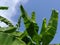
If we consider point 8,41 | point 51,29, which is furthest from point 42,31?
point 8,41

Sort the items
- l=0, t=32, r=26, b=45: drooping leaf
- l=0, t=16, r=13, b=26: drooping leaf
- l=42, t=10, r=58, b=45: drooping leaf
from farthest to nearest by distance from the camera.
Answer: l=0, t=16, r=13, b=26: drooping leaf, l=42, t=10, r=58, b=45: drooping leaf, l=0, t=32, r=26, b=45: drooping leaf

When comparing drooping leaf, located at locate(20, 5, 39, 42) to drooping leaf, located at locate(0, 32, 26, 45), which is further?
drooping leaf, located at locate(20, 5, 39, 42)

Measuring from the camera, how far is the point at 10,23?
4.04m

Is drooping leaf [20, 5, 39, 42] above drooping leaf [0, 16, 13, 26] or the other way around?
above

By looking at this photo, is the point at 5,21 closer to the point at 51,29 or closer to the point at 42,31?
the point at 42,31

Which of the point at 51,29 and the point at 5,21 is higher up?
the point at 51,29

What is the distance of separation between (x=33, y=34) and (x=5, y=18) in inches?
58.9

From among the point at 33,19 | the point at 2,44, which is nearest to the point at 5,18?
the point at 33,19

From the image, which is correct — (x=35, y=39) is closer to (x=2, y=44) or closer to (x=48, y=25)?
(x=48, y=25)

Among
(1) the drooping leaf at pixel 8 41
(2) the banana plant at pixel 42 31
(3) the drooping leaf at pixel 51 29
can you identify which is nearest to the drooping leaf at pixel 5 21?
(2) the banana plant at pixel 42 31

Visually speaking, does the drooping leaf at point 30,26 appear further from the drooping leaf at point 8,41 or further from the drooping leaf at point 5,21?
the drooping leaf at point 5,21

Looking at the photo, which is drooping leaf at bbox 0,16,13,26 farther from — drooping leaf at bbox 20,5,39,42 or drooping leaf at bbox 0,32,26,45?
drooping leaf at bbox 0,32,26,45

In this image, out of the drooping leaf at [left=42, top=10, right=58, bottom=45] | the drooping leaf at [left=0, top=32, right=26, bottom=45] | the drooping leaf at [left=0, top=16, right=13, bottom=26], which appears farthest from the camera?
the drooping leaf at [left=0, top=16, right=13, bottom=26]

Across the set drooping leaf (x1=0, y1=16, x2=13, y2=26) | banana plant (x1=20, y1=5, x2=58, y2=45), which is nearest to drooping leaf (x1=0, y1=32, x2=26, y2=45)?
banana plant (x1=20, y1=5, x2=58, y2=45)
